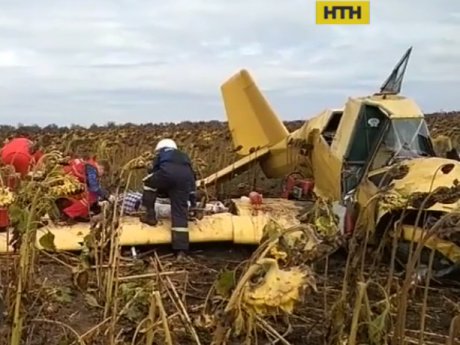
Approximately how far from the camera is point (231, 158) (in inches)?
733

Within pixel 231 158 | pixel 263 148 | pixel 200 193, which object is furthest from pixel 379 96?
pixel 231 158

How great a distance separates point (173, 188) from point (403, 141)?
2.51 meters

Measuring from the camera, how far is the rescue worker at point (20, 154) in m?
8.34

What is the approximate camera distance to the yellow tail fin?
44.4 ft

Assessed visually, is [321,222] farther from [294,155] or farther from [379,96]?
[294,155]

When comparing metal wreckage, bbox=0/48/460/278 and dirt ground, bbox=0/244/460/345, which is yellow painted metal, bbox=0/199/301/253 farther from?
dirt ground, bbox=0/244/460/345

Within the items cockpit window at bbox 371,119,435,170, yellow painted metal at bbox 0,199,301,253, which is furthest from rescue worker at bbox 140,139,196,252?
cockpit window at bbox 371,119,435,170

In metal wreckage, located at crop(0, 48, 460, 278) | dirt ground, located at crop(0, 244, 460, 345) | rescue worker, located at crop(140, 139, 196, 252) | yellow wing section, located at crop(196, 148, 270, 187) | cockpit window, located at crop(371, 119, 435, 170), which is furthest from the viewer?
yellow wing section, located at crop(196, 148, 270, 187)

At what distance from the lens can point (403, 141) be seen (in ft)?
29.8

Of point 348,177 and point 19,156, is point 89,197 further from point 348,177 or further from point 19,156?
point 348,177

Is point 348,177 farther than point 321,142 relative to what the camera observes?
No

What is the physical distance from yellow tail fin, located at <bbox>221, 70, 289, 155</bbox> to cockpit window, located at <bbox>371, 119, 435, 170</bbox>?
4433mm

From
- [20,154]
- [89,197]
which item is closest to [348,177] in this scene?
[89,197]

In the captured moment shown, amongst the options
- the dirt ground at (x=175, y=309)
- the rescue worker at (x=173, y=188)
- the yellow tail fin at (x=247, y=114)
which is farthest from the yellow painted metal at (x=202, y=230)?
the yellow tail fin at (x=247, y=114)
